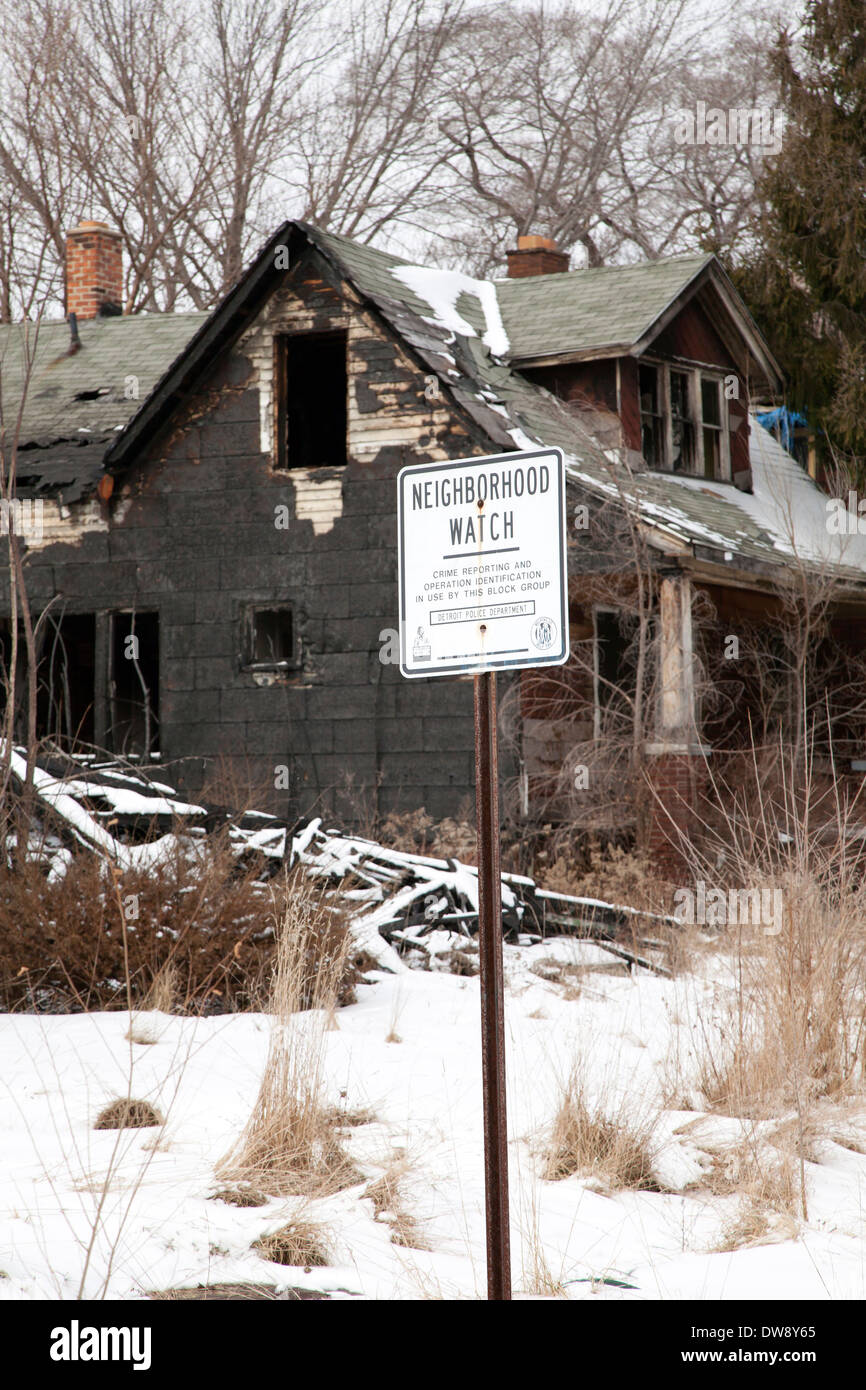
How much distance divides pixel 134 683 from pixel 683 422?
708cm

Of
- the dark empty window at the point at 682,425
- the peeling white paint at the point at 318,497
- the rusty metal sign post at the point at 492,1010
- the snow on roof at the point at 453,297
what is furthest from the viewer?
the dark empty window at the point at 682,425

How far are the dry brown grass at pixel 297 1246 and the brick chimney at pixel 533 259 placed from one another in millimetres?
16847

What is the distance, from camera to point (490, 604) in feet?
13.8

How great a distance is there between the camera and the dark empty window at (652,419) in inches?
679

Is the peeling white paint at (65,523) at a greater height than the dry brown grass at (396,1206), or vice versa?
the peeling white paint at (65,523)

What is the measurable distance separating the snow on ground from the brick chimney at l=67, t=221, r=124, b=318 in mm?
14644

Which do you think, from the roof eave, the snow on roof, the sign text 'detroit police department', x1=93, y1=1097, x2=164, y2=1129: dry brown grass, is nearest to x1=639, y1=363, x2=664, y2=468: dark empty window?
the snow on roof

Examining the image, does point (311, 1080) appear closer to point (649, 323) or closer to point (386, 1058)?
point (386, 1058)

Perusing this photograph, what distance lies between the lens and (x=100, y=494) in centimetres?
1667

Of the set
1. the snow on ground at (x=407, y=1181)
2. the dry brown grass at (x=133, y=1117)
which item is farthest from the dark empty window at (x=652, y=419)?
the dry brown grass at (x=133, y=1117)

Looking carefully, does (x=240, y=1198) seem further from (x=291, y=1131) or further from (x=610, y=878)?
(x=610, y=878)

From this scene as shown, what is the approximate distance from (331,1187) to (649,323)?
40.7 feet

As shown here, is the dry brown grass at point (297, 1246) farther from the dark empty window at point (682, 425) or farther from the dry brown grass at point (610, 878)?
the dark empty window at point (682, 425)

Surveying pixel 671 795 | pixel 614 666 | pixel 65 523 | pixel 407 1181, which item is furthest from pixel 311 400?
pixel 407 1181
